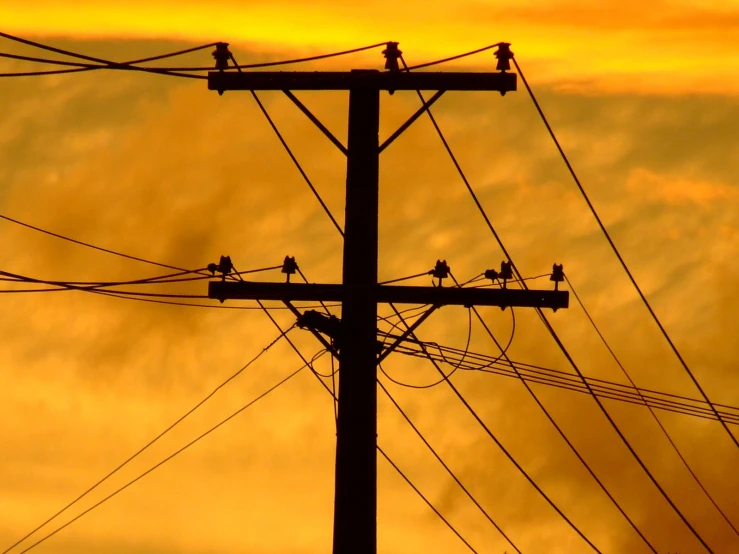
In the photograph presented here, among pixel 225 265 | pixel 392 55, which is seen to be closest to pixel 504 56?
pixel 392 55

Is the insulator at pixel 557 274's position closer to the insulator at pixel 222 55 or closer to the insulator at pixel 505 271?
the insulator at pixel 505 271

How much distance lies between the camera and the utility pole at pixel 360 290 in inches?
947

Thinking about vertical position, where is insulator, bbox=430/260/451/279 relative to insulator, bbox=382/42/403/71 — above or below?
below

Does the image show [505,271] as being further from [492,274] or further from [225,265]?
[225,265]

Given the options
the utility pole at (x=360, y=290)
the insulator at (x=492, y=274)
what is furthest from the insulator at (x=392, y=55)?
the insulator at (x=492, y=274)

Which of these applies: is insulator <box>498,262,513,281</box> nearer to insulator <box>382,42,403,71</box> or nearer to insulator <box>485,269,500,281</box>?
insulator <box>485,269,500,281</box>

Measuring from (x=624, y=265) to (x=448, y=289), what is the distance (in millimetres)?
2834

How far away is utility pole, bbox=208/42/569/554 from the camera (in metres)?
24.0

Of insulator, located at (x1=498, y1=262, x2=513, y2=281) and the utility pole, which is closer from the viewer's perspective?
the utility pole

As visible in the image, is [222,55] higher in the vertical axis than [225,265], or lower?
higher

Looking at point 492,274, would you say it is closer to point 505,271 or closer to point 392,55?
point 505,271

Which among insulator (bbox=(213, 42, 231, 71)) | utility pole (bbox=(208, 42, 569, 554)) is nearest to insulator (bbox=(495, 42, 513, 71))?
utility pole (bbox=(208, 42, 569, 554))

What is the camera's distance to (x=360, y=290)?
24188 mm

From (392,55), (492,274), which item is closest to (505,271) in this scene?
(492,274)
